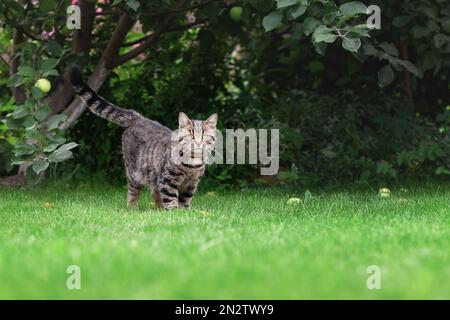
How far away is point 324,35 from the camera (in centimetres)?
543

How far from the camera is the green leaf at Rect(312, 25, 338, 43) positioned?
536cm

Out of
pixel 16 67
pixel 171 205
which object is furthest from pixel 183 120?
pixel 16 67

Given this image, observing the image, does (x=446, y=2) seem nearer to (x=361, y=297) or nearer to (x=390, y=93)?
(x=390, y=93)

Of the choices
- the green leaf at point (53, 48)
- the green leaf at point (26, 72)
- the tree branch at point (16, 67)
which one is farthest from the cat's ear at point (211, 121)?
the tree branch at point (16, 67)

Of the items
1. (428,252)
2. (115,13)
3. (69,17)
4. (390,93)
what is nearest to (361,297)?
(428,252)

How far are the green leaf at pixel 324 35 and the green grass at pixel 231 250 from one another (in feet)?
4.17

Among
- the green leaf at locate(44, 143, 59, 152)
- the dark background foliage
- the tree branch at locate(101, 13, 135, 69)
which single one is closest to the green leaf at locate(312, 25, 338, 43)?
the dark background foliage

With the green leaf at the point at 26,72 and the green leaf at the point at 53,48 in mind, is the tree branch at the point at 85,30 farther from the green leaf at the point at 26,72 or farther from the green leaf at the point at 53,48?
the green leaf at the point at 26,72

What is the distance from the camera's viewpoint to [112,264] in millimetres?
3553

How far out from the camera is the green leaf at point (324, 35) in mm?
5359

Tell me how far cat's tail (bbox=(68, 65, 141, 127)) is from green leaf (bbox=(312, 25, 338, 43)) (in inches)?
83.3

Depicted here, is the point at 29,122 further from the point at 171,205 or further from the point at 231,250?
the point at 231,250

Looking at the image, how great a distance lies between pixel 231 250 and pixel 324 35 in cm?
215

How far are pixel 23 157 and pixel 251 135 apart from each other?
2792 millimetres
